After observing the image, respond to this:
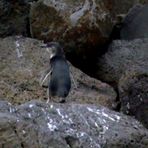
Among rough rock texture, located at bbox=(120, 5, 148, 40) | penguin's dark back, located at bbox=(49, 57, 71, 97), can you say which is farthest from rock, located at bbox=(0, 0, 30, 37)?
penguin's dark back, located at bbox=(49, 57, 71, 97)

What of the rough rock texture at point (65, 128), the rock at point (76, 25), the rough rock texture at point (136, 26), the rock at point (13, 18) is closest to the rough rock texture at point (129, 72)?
the rock at point (76, 25)

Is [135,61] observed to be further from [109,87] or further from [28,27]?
[28,27]

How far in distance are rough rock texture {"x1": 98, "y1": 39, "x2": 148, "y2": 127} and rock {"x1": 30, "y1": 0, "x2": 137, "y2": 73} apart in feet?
0.76

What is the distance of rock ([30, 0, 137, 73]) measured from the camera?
8688mm

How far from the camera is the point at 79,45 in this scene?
8836 mm

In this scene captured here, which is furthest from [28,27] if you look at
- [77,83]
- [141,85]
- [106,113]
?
[106,113]

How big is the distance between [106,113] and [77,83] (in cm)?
211

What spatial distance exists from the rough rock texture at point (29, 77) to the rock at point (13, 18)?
52 centimetres

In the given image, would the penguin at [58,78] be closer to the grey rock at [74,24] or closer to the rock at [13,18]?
the grey rock at [74,24]

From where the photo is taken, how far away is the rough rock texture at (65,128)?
205 inches

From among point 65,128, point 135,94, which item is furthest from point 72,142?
point 135,94

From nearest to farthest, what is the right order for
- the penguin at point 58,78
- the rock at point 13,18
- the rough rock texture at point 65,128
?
the rough rock texture at point 65,128
the penguin at point 58,78
the rock at point 13,18

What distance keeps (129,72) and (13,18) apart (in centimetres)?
266

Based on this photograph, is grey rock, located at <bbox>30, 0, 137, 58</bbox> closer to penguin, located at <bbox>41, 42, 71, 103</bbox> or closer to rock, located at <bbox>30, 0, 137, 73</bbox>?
rock, located at <bbox>30, 0, 137, 73</bbox>
